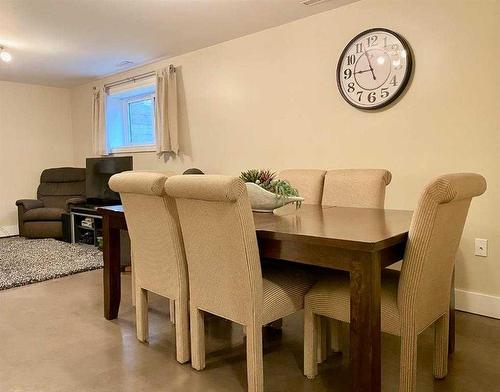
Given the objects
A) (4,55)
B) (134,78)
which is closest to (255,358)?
(4,55)

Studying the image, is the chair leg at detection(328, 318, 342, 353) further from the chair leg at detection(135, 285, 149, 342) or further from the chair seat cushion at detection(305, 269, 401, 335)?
the chair leg at detection(135, 285, 149, 342)

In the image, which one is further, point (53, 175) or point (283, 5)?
point (53, 175)

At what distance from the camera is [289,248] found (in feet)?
5.56

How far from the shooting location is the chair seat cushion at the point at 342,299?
5.43ft

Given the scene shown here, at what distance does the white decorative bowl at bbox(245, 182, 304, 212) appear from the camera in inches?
85.9

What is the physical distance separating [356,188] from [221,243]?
3.88ft

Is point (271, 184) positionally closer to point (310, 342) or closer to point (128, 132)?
point (310, 342)

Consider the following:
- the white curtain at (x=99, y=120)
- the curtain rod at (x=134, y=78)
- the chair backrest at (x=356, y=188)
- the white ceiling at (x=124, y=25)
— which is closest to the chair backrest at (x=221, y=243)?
the chair backrest at (x=356, y=188)

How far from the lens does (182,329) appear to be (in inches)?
81.4

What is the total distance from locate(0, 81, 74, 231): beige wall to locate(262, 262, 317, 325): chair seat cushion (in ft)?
18.2

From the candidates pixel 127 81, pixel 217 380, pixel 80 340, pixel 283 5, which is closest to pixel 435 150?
pixel 283 5

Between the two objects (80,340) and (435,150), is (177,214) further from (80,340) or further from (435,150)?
(435,150)

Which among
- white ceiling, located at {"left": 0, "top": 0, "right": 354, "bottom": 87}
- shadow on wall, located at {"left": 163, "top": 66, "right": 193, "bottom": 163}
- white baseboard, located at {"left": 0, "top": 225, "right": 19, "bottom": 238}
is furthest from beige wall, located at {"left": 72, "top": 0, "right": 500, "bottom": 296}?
white baseboard, located at {"left": 0, "top": 225, "right": 19, "bottom": 238}

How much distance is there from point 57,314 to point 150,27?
2538 millimetres
